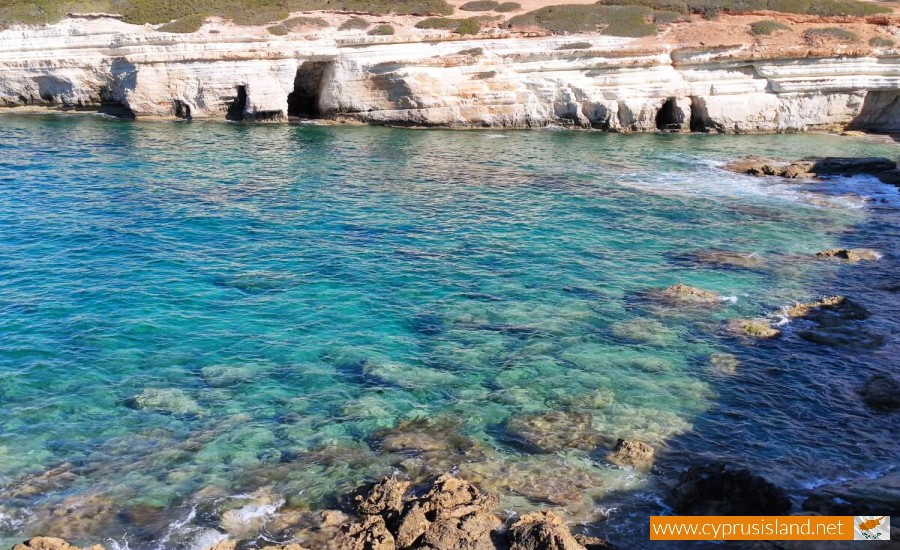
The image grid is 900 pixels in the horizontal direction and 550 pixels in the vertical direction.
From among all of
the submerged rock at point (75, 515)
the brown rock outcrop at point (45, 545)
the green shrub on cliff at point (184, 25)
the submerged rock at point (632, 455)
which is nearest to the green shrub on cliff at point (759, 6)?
the green shrub on cliff at point (184, 25)

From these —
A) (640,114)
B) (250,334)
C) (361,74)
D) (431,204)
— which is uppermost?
(361,74)

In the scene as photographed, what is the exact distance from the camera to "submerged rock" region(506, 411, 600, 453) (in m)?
13.5

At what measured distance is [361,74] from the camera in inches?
1934

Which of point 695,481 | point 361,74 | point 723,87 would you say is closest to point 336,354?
point 695,481

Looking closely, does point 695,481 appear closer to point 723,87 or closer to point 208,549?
point 208,549

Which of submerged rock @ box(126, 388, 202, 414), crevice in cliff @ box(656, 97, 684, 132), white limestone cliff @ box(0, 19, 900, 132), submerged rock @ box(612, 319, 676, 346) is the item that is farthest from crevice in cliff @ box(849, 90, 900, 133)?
submerged rock @ box(126, 388, 202, 414)

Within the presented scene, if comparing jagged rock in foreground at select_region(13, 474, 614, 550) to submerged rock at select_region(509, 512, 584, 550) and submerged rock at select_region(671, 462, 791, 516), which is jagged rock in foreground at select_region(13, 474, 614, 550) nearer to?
submerged rock at select_region(509, 512, 584, 550)

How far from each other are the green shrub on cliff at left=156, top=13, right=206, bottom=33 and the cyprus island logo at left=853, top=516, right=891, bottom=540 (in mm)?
49652

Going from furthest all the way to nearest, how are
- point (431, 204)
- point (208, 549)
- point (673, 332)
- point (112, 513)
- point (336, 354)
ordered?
point (431, 204) < point (673, 332) < point (336, 354) < point (112, 513) < point (208, 549)

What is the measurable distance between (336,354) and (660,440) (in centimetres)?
761

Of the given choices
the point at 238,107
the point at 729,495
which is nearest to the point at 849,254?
the point at 729,495

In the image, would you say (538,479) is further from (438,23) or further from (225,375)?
(438,23)

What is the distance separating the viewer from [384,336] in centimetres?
1808

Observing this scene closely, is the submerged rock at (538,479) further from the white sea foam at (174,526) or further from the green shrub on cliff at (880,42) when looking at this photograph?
the green shrub on cliff at (880,42)
